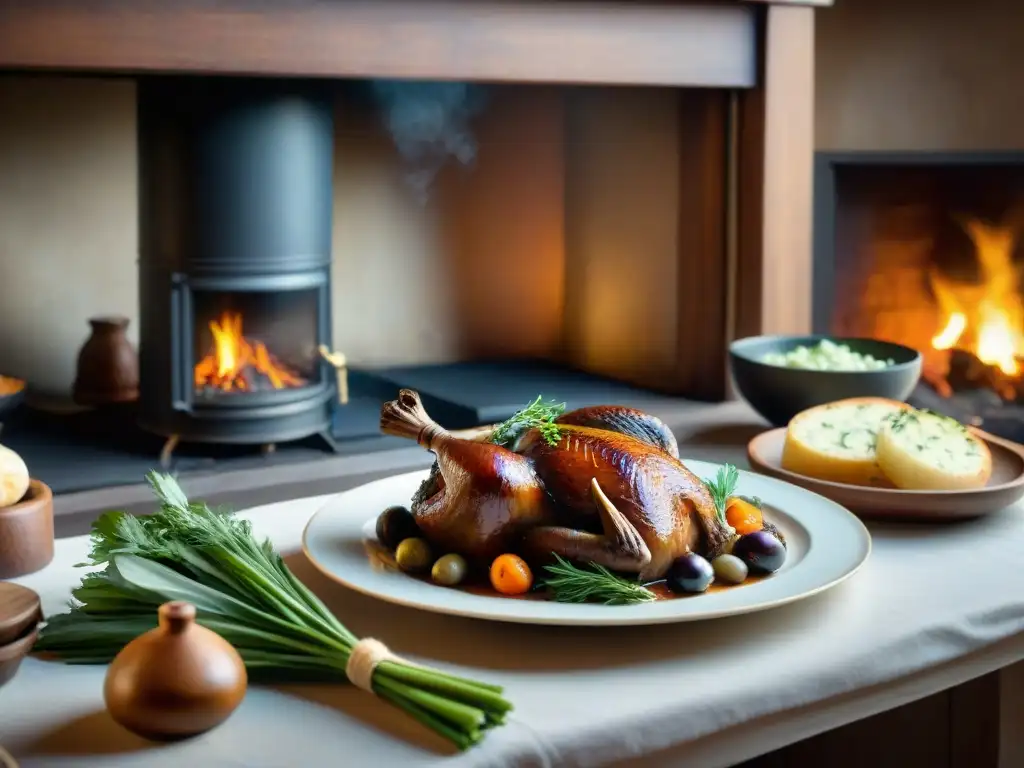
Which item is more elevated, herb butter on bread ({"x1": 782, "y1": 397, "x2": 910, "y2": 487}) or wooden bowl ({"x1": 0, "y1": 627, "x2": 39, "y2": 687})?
herb butter on bread ({"x1": 782, "y1": 397, "x2": 910, "y2": 487})

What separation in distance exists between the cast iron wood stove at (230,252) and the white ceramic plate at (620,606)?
866 millimetres

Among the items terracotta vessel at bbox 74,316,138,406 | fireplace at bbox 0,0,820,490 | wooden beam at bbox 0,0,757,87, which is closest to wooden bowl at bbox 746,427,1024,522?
fireplace at bbox 0,0,820,490

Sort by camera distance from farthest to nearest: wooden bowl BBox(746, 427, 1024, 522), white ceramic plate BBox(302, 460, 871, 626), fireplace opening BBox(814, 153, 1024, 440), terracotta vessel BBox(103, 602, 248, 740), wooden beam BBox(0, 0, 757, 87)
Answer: fireplace opening BBox(814, 153, 1024, 440) < wooden beam BBox(0, 0, 757, 87) < wooden bowl BBox(746, 427, 1024, 522) < white ceramic plate BBox(302, 460, 871, 626) < terracotta vessel BBox(103, 602, 248, 740)

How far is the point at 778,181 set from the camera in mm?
2449

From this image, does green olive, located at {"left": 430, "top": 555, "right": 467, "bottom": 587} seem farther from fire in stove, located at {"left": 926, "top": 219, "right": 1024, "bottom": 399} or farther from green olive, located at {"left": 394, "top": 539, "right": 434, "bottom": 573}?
fire in stove, located at {"left": 926, "top": 219, "right": 1024, "bottom": 399}

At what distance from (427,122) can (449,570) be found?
74.8 inches

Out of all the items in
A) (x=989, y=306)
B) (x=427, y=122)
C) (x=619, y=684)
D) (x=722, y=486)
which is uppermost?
(x=427, y=122)

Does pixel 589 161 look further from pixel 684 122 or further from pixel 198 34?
pixel 198 34

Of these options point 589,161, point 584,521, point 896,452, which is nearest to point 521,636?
point 584,521

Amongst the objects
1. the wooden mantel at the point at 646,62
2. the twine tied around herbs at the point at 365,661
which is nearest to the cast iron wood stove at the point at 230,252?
the wooden mantel at the point at 646,62

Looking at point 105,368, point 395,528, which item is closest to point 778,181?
point 105,368

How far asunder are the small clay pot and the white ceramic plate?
0.26 m

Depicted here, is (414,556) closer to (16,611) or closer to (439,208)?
(16,611)

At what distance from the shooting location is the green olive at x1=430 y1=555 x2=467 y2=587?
1.05 meters
